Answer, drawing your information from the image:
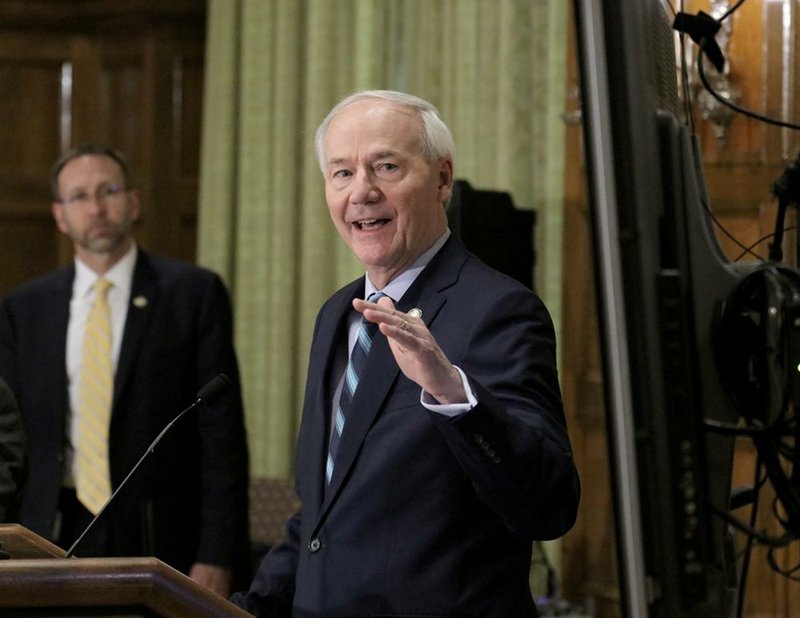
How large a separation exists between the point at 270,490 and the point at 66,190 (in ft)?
6.69

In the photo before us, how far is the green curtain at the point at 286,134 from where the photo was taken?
17.8 feet

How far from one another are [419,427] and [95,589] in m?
0.55

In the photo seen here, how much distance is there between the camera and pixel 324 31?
223 inches

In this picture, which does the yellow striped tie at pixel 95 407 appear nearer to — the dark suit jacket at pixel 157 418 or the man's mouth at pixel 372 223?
the dark suit jacket at pixel 157 418

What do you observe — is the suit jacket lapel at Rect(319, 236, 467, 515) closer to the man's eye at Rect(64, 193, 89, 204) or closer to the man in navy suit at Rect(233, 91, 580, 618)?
the man in navy suit at Rect(233, 91, 580, 618)

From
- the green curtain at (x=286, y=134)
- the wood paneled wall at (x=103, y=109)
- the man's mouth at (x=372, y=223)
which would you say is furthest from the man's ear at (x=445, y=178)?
the wood paneled wall at (x=103, y=109)

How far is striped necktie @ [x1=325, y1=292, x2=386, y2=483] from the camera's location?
6.72 feet

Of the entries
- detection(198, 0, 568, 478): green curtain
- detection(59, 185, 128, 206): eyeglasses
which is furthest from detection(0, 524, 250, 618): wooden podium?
detection(198, 0, 568, 478): green curtain

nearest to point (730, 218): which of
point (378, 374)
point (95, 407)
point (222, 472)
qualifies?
point (222, 472)

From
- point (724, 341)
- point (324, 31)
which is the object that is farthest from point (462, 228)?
point (724, 341)

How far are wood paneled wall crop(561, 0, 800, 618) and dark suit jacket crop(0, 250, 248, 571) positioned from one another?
1278 millimetres

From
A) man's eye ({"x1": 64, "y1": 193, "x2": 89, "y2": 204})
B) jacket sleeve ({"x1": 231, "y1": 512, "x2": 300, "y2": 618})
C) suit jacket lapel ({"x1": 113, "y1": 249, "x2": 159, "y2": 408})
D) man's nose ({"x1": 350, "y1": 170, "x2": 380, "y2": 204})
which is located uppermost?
man's eye ({"x1": 64, "y1": 193, "x2": 89, "y2": 204})

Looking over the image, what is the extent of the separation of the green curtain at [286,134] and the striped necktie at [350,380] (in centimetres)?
326

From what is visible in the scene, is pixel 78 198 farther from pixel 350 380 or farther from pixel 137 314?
pixel 350 380
